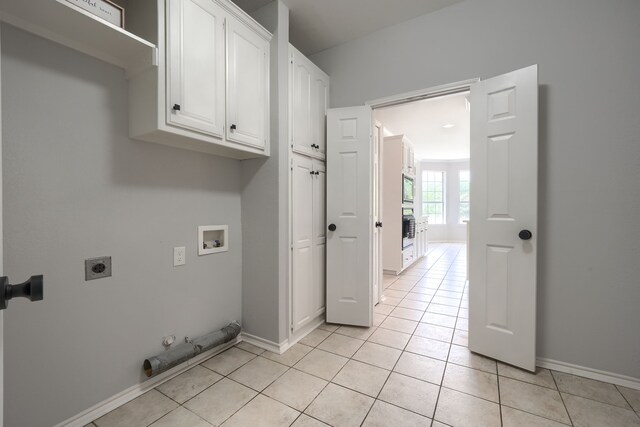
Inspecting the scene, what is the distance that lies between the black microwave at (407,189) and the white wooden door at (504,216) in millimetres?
2766

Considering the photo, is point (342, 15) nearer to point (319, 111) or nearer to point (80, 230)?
point (319, 111)

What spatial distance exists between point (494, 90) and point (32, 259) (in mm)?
3047

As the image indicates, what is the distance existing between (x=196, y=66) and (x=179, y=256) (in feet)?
4.16

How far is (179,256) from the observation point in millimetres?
1988

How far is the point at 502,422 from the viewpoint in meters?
1.54

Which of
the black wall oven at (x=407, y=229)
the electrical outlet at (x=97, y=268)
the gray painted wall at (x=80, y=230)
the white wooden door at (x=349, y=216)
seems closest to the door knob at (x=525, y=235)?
the white wooden door at (x=349, y=216)

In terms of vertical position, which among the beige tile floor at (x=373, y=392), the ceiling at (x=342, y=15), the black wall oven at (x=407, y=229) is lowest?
the beige tile floor at (x=373, y=392)

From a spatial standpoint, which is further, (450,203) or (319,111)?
(450,203)

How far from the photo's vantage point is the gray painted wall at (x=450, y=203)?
9.23m

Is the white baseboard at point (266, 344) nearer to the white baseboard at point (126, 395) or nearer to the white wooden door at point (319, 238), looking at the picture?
the white baseboard at point (126, 395)

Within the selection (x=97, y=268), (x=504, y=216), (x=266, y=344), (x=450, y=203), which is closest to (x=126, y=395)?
(x=97, y=268)

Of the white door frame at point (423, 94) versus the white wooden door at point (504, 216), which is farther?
the white door frame at point (423, 94)

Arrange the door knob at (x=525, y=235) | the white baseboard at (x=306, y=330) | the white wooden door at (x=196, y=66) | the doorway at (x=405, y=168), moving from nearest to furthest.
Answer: the white wooden door at (x=196, y=66) → the door knob at (x=525, y=235) → the white baseboard at (x=306, y=330) → the doorway at (x=405, y=168)

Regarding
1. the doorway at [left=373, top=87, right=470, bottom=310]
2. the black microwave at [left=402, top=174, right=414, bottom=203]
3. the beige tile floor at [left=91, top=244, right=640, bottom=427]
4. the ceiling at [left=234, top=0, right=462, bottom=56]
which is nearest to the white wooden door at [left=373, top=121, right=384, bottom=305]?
the doorway at [left=373, top=87, right=470, bottom=310]
